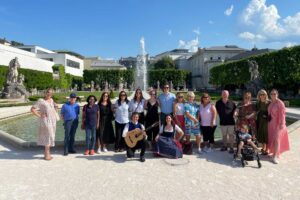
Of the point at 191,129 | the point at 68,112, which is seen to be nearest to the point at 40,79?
the point at 68,112

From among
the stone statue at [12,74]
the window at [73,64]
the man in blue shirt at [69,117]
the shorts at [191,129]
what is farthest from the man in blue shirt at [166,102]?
the window at [73,64]

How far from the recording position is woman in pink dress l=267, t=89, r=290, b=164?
7.31 metres

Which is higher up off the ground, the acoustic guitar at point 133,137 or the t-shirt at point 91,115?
the t-shirt at point 91,115

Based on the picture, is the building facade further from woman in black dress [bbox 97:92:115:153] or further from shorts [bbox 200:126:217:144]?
woman in black dress [bbox 97:92:115:153]

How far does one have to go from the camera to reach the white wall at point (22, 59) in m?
48.9

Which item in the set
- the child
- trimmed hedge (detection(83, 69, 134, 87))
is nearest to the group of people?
the child

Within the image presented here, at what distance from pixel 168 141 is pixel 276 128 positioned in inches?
105

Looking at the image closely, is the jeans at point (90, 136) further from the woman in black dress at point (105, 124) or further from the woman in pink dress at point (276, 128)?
the woman in pink dress at point (276, 128)

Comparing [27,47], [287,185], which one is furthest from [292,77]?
[27,47]

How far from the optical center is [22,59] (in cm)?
5656

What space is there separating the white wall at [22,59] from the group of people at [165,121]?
4560 cm

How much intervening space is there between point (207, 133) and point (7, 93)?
28.1 m

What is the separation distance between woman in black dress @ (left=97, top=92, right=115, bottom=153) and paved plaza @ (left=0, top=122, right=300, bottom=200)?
0.45 meters

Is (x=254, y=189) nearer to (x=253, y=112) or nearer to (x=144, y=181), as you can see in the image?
(x=144, y=181)
